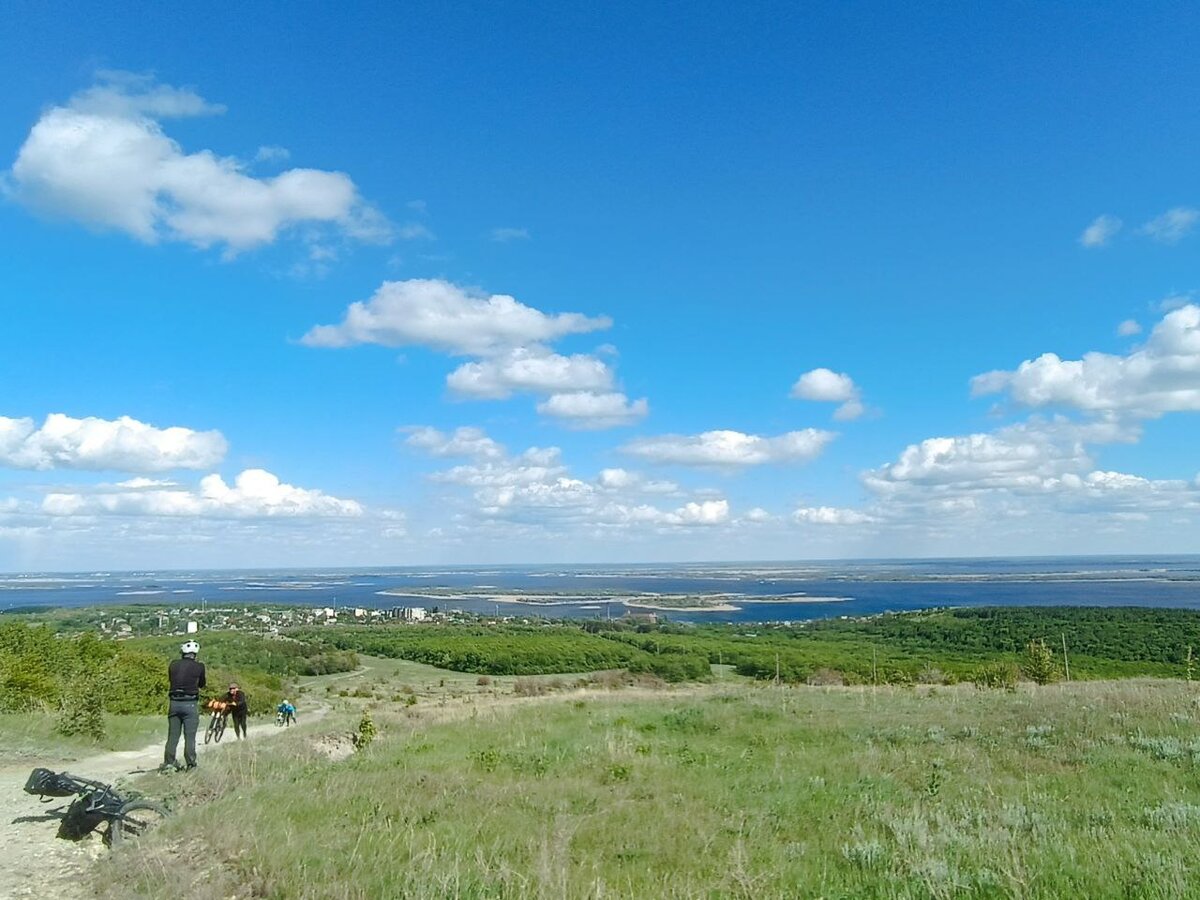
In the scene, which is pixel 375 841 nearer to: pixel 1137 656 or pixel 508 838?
pixel 508 838

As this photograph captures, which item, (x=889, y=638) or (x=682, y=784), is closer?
(x=682, y=784)

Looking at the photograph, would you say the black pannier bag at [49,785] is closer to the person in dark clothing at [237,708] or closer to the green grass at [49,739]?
the green grass at [49,739]

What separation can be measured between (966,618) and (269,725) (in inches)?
4700

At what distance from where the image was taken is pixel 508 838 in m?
8.93

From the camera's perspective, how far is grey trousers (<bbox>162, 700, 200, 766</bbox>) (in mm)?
12867

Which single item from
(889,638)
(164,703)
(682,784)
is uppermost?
(682,784)

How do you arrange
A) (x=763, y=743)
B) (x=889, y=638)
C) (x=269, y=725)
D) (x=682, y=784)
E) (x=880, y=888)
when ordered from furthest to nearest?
(x=889, y=638) → (x=269, y=725) → (x=763, y=743) → (x=682, y=784) → (x=880, y=888)

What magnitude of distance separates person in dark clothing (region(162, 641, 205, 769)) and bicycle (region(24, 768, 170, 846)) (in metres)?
3.55

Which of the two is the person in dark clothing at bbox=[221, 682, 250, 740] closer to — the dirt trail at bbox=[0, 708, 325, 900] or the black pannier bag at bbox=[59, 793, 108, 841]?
the dirt trail at bbox=[0, 708, 325, 900]

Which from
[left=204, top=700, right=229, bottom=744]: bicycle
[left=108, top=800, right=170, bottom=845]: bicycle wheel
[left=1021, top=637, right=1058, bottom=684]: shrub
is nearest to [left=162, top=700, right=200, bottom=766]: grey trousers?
[left=108, top=800, right=170, bottom=845]: bicycle wheel

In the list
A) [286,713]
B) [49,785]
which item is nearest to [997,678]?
[286,713]

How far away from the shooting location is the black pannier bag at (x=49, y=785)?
8.81 m

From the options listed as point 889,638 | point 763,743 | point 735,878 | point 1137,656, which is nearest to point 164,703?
point 763,743

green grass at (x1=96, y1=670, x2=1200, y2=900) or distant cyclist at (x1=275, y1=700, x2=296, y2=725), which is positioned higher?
green grass at (x1=96, y1=670, x2=1200, y2=900)
